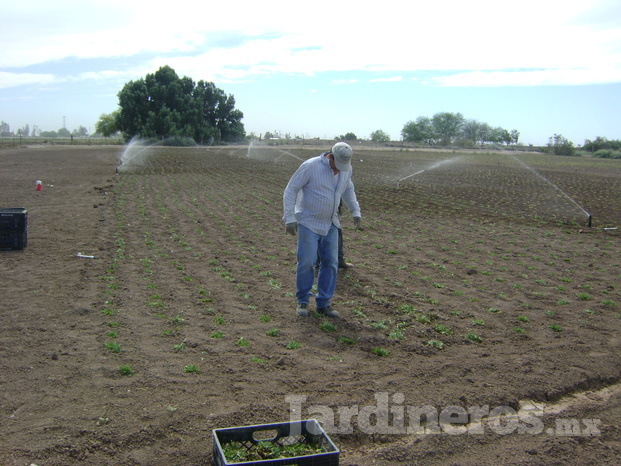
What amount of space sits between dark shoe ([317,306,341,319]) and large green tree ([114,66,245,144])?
5940 centimetres

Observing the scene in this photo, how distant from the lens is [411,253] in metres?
9.94

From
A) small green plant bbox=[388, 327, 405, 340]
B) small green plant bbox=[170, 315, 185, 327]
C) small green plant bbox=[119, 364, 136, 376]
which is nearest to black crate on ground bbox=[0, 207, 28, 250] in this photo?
small green plant bbox=[170, 315, 185, 327]

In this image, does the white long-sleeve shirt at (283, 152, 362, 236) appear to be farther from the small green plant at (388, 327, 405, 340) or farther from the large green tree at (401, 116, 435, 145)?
the large green tree at (401, 116, 435, 145)

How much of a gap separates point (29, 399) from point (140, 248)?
562cm

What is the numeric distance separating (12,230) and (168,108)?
58389 mm

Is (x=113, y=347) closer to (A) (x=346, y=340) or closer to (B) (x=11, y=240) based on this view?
(A) (x=346, y=340)

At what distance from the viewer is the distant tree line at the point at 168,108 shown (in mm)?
64000

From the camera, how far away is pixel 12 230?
8.96m

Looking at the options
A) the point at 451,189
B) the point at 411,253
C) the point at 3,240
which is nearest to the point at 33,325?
the point at 3,240

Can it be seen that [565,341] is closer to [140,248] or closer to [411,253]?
[411,253]

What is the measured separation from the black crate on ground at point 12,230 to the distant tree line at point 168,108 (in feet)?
181

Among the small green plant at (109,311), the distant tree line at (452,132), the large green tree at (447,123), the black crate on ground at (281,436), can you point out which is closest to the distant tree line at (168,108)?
the distant tree line at (452,132)

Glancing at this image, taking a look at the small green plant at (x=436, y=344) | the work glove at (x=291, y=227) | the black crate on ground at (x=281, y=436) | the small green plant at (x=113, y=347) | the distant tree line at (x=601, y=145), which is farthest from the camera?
the distant tree line at (x=601, y=145)

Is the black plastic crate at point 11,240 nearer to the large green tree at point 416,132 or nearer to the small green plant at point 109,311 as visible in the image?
the small green plant at point 109,311
